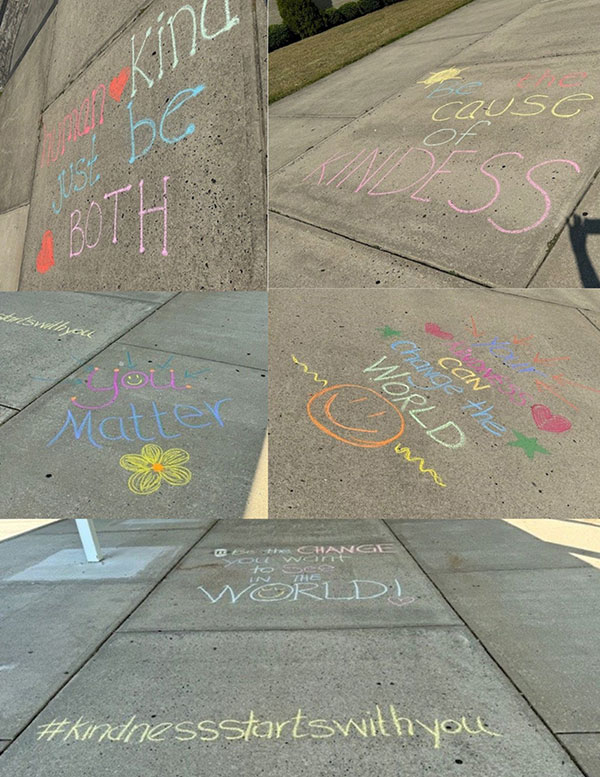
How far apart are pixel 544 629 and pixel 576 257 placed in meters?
2.79

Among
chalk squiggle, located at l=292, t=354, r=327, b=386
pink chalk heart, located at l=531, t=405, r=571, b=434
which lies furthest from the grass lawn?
pink chalk heart, located at l=531, t=405, r=571, b=434

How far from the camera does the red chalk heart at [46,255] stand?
658 centimetres

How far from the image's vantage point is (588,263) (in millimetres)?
4766

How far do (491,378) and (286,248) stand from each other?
2.03 metres

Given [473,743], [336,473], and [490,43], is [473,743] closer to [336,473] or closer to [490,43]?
[336,473]

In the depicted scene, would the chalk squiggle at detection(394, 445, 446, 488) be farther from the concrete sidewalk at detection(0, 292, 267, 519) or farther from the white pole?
the white pole

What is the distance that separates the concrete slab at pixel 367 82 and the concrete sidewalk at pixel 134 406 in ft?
8.33

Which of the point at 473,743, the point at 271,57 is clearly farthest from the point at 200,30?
the point at 473,743

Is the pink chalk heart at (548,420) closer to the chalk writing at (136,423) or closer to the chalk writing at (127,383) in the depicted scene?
the chalk writing at (136,423)

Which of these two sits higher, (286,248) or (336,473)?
(286,248)

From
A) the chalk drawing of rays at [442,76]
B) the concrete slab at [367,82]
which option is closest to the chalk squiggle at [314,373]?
the concrete slab at [367,82]

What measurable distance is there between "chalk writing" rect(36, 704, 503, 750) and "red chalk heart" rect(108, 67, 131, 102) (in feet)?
18.7

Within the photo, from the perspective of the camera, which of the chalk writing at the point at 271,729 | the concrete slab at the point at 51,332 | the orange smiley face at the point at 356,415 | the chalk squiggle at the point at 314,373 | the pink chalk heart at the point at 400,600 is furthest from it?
the concrete slab at the point at 51,332

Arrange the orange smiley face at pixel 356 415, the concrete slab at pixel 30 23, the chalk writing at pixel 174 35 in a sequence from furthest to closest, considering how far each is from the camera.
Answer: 1. the concrete slab at pixel 30 23
2. the chalk writing at pixel 174 35
3. the orange smiley face at pixel 356 415
